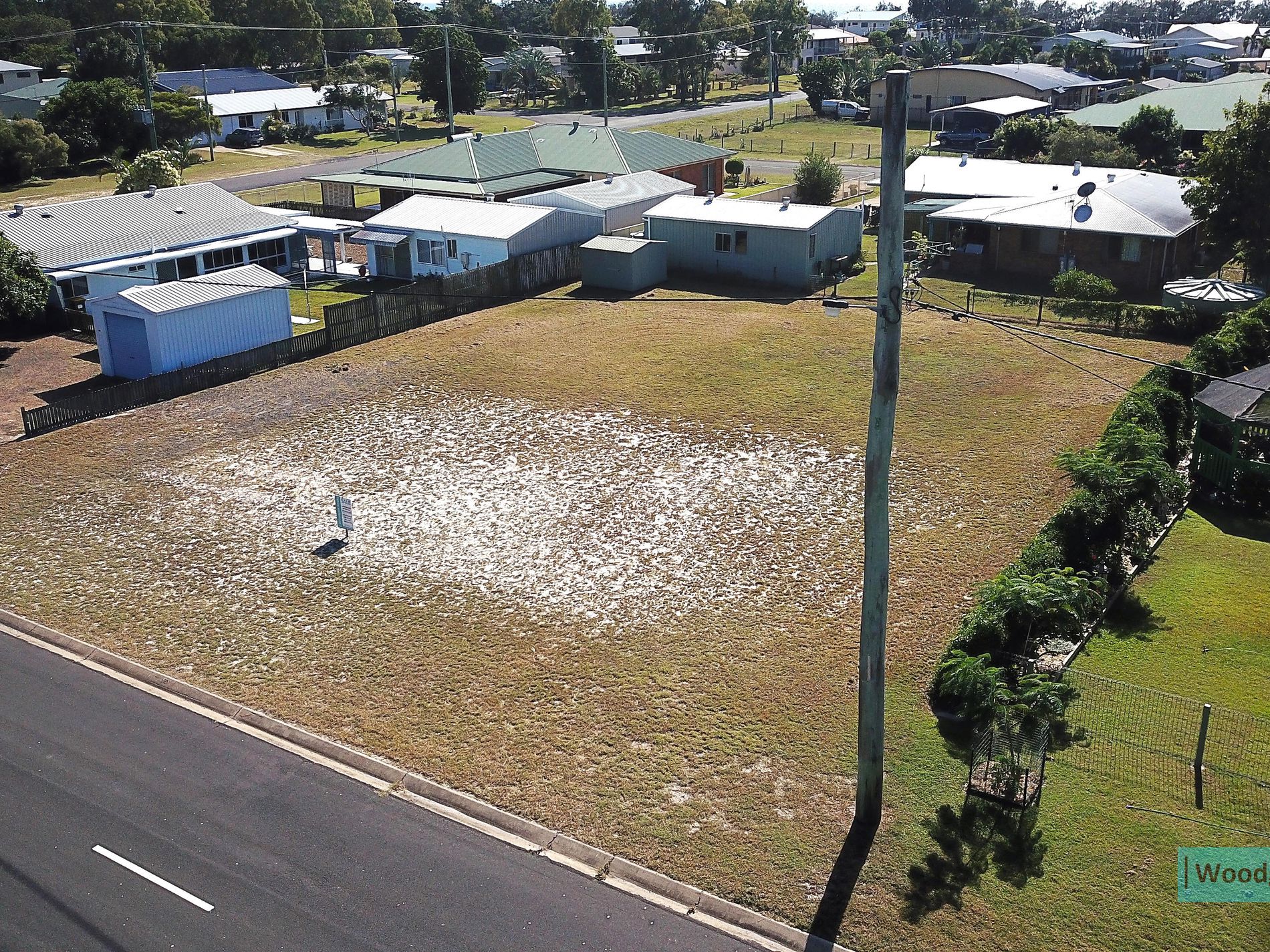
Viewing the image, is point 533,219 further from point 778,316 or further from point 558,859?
point 558,859

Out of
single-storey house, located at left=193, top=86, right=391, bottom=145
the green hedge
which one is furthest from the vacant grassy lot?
single-storey house, located at left=193, top=86, right=391, bottom=145

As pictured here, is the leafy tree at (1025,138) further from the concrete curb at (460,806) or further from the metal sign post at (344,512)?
the concrete curb at (460,806)

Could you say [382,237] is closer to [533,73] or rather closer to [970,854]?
[970,854]

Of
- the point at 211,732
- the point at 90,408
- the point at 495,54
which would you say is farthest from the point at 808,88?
the point at 211,732

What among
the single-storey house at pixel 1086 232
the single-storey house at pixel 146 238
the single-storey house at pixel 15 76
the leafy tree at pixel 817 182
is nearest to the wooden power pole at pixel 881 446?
the single-storey house at pixel 146 238

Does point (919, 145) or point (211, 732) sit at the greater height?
point (919, 145)

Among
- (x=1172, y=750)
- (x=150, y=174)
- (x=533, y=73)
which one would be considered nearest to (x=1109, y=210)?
(x=1172, y=750)

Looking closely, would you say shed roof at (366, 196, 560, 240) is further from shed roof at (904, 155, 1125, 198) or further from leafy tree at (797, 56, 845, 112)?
leafy tree at (797, 56, 845, 112)
